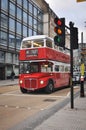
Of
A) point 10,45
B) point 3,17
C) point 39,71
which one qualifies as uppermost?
point 3,17

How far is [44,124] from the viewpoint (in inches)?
377

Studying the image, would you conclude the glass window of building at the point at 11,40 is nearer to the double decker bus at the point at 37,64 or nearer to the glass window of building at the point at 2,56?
the glass window of building at the point at 2,56

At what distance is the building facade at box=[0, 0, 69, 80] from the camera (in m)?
52.0

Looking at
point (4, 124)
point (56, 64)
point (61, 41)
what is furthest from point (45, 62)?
point (4, 124)

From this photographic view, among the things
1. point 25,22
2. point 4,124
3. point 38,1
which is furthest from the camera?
point 38,1

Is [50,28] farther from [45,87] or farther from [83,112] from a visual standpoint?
[83,112]

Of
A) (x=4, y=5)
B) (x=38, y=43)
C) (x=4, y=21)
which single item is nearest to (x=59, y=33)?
(x=38, y=43)

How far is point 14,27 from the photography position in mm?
56719

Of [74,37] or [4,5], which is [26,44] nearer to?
[74,37]

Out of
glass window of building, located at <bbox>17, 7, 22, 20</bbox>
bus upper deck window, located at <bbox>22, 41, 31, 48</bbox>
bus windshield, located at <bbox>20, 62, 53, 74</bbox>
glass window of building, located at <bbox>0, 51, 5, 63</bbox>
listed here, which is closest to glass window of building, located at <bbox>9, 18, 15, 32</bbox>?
glass window of building, located at <bbox>17, 7, 22, 20</bbox>

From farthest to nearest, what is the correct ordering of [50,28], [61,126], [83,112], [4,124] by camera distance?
[50,28] → [83,112] → [4,124] → [61,126]

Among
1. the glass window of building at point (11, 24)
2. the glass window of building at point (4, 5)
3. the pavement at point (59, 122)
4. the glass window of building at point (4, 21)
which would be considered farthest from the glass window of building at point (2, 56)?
the pavement at point (59, 122)

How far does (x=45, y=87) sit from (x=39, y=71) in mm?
1261

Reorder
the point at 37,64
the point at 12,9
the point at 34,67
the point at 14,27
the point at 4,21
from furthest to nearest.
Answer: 1. the point at 14,27
2. the point at 12,9
3. the point at 4,21
4. the point at 34,67
5. the point at 37,64
